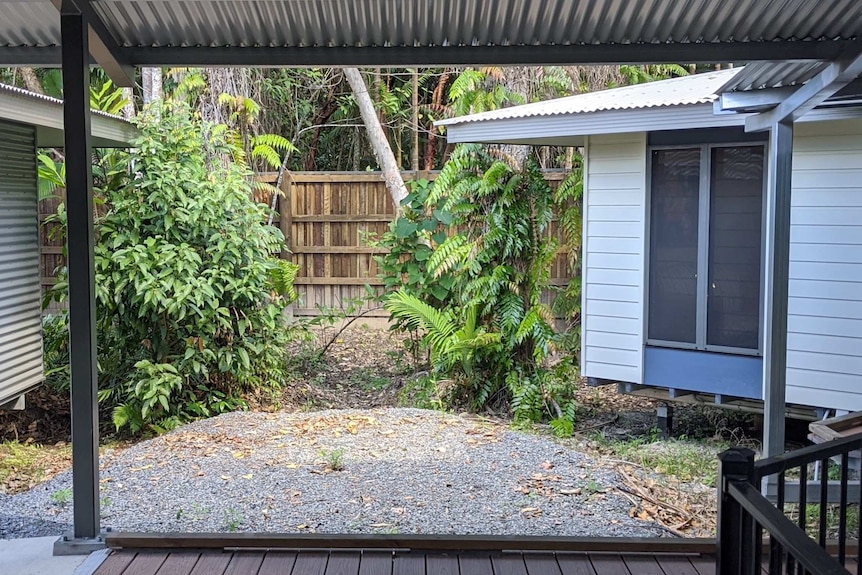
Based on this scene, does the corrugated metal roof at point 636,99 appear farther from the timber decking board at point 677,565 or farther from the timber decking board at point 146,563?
the timber decking board at point 146,563

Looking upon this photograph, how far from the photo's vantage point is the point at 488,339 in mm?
7883

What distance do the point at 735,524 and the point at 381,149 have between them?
9.26 metres

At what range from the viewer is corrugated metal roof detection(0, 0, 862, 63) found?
149 inches

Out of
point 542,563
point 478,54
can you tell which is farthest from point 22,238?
point 542,563

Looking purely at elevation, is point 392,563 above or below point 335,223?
below

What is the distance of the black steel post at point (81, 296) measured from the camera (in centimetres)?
389

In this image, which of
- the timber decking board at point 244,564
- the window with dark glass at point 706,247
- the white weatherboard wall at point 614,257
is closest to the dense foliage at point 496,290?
the white weatherboard wall at point 614,257

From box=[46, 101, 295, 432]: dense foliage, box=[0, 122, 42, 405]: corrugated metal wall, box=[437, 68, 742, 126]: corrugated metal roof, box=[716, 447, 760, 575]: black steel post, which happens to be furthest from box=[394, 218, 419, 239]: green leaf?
box=[716, 447, 760, 575]: black steel post

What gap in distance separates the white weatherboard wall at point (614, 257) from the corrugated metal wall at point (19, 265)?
4.73 metres

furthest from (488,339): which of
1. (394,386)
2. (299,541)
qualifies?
(299,541)

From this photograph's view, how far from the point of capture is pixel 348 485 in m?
5.64

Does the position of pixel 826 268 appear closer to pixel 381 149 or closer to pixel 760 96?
pixel 760 96

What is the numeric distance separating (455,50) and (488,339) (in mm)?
4127

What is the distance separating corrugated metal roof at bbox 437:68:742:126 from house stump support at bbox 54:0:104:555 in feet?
13.5
